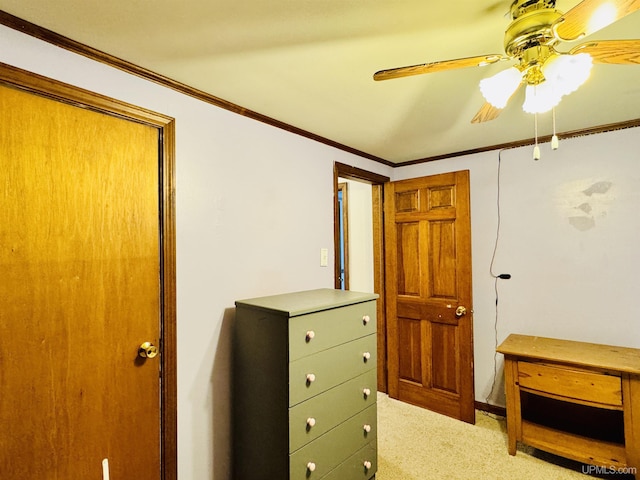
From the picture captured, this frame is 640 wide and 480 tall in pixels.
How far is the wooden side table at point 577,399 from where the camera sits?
1.93 metres

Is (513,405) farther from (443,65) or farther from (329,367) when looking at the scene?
(443,65)

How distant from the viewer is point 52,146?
133 centimetres

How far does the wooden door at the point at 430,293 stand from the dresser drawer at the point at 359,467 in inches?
42.4

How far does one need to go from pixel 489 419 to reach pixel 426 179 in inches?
81.9

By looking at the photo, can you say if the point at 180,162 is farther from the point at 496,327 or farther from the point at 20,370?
the point at 496,327

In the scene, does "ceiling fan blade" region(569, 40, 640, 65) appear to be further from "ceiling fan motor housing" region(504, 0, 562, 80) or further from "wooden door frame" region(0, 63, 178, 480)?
"wooden door frame" region(0, 63, 178, 480)

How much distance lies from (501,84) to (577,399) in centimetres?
→ 200

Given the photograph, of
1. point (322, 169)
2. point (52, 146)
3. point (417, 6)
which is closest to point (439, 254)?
point (322, 169)

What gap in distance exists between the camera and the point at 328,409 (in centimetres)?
175

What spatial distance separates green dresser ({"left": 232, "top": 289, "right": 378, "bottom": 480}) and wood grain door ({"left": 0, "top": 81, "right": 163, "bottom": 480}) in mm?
451

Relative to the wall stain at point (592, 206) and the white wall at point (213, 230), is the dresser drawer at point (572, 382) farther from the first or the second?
the white wall at point (213, 230)

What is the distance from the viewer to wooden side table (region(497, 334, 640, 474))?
193cm

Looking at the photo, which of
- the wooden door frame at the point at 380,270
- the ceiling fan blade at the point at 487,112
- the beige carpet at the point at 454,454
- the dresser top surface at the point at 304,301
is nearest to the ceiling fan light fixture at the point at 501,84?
the ceiling fan blade at the point at 487,112

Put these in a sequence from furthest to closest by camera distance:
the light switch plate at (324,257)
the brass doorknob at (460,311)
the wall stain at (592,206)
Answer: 1. the brass doorknob at (460,311)
2. the light switch plate at (324,257)
3. the wall stain at (592,206)
